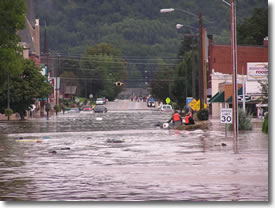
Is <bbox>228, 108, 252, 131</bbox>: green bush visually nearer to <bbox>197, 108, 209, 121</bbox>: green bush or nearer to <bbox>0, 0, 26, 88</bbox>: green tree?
<bbox>197, 108, 209, 121</bbox>: green bush

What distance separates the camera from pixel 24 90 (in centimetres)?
9750

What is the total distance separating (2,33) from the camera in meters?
65.4

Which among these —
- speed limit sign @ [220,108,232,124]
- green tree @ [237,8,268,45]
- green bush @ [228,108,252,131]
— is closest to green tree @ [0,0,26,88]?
green bush @ [228,108,252,131]

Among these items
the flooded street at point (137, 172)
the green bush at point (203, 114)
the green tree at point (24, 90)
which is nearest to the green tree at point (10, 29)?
the green bush at point (203, 114)

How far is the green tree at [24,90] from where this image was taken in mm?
96688

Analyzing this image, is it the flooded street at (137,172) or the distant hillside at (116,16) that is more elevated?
the distant hillside at (116,16)

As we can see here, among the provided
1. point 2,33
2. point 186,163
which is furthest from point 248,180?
point 2,33

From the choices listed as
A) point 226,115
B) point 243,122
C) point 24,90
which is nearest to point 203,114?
point 243,122

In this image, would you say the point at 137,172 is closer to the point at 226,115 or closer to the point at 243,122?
the point at 226,115

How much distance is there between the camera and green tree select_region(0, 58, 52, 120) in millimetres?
96688

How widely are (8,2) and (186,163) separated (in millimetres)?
43652

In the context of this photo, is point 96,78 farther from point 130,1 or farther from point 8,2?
point 130,1

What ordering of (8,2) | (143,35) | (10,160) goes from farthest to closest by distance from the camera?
1. (8,2)
2. (10,160)
3. (143,35)

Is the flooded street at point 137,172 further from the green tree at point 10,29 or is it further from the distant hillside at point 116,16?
the green tree at point 10,29
